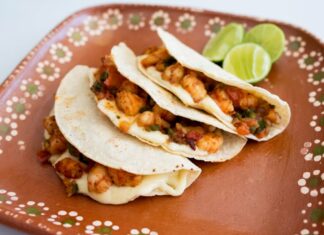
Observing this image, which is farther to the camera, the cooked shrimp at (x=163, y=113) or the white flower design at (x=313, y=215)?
the cooked shrimp at (x=163, y=113)

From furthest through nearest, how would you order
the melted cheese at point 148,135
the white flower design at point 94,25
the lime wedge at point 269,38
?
1. the white flower design at point 94,25
2. the lime wedge at point 269,38
3. the melted cheese at point 148,135

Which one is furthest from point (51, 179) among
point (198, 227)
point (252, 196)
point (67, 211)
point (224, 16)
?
point (224, 16)

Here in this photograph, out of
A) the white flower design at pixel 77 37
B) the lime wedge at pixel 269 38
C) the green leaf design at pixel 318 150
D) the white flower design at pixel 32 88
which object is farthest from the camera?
the white flower design at pixel 77 37

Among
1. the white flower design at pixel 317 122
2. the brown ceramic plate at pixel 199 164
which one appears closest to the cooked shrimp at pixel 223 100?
the brown ceramic plate at pixel 199 164

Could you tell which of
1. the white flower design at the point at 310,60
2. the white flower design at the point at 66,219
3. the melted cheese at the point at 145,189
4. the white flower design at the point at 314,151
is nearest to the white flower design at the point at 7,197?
the white flower design at the point at 66,219

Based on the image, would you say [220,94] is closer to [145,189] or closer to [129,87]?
[129,87]

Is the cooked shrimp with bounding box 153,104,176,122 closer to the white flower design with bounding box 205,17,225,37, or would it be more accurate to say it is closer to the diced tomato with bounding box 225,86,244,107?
the diced tomato with bounding box 225,86,244,107

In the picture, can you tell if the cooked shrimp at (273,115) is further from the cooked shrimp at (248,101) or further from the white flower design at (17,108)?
the white flower design at (17,108)

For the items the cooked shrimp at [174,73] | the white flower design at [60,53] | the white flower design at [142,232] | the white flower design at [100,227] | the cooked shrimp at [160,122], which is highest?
the cooked shrimp at [174,73]

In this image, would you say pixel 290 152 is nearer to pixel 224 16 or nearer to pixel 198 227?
pixel 198 227

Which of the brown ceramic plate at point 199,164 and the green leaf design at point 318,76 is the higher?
the green leaf design at point 318,76
